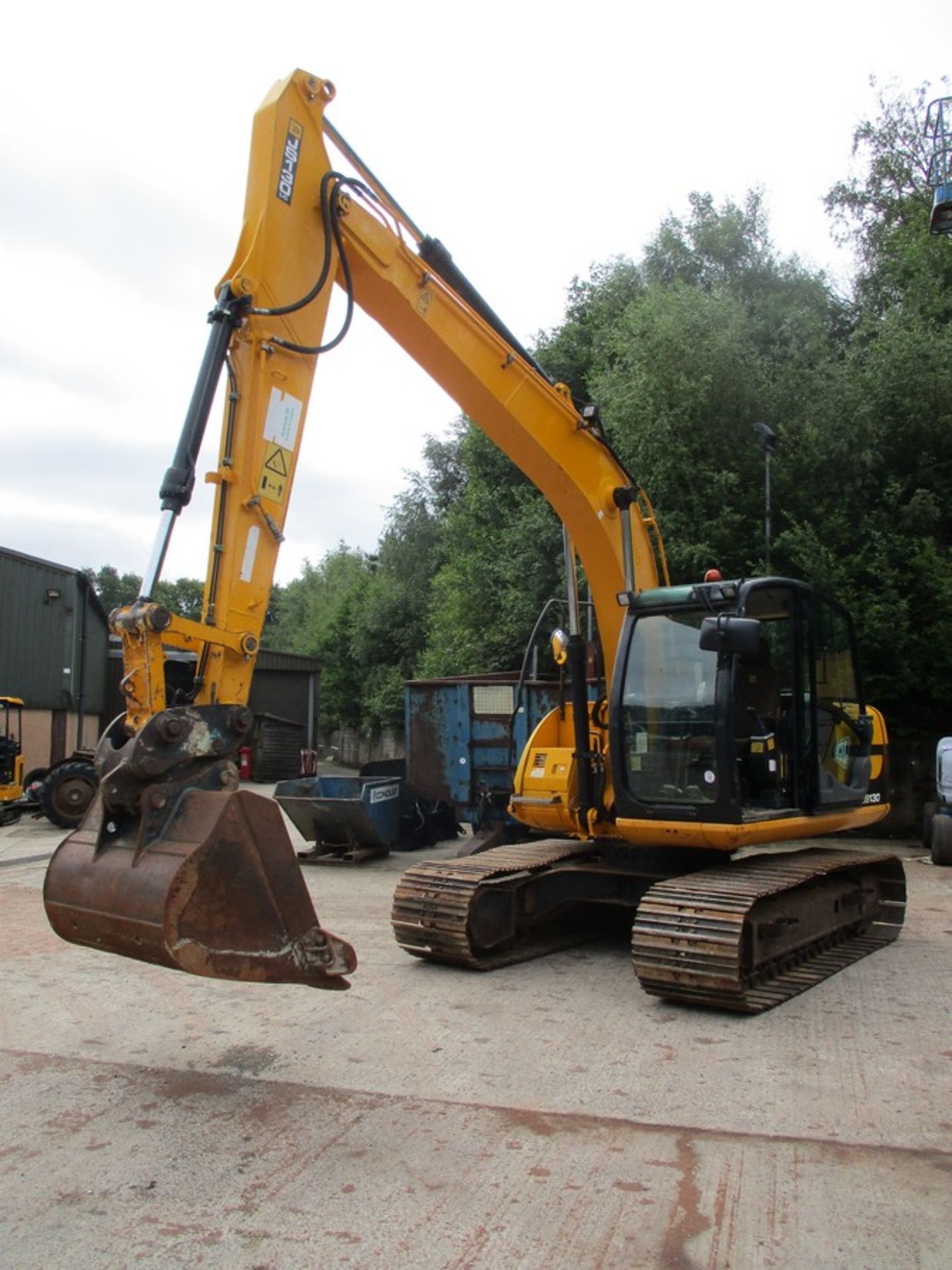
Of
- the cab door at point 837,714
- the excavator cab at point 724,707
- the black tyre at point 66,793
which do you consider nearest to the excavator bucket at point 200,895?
the excavator cab at point 724,707

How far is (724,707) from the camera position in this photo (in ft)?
19.9

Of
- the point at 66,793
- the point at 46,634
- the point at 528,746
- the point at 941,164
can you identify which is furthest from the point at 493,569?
the point at 528,746

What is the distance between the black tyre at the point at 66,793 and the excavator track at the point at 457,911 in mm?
10578

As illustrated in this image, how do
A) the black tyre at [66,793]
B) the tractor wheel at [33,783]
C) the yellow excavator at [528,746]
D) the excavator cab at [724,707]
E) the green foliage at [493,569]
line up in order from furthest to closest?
the green foliage at [493,569] < the tractor wheel at [33,783] < the black tyre at [66,793] < the excavator cab at [724,707] < the yellow excavator at [528,746]

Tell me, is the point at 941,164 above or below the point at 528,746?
above

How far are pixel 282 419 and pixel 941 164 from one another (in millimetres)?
18080

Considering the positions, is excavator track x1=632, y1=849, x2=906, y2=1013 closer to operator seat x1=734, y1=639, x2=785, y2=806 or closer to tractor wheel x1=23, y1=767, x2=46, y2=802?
operator seat x1=734, y1=639, x2=785, y2=806

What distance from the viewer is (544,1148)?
12.5 feet

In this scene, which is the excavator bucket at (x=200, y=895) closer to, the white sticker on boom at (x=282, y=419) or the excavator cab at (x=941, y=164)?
the white sticker on boom at (x=282, y=419)

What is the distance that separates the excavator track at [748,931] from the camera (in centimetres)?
550

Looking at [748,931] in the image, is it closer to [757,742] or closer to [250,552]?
[757,742]

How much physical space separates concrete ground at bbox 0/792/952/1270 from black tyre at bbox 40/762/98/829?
10116mm

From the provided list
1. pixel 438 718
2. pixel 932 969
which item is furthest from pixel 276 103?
pixel 438 718

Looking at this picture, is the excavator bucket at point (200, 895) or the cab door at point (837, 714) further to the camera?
the cab door at point (837, 714)
